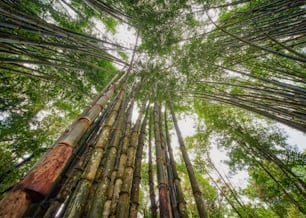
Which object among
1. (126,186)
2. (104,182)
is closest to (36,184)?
(104,182)

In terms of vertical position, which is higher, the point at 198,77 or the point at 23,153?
the point at 198,77

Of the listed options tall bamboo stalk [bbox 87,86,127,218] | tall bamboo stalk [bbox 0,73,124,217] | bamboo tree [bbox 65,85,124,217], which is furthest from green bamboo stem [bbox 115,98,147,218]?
tall bamboo stalk [bbox 0,73,124,217]

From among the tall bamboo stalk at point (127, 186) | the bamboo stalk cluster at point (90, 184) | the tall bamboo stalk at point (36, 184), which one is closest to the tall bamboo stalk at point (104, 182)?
the bamboo stalk cluster at point (90, 184)

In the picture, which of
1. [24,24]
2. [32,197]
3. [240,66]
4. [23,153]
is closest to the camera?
[32,197]

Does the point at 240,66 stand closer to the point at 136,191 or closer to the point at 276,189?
the point at 276,189

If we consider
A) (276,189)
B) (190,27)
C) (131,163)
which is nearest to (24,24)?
(131,163)

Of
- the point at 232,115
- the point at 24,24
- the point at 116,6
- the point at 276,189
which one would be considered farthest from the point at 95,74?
the point at 276,189

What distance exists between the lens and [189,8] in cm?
360

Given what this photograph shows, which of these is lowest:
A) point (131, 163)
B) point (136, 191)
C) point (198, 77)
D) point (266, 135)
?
point (136, 191)

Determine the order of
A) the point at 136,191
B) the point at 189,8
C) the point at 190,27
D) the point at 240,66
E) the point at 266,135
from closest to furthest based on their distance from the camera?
1. the point at 136,191
2. the point at 189,8
3. the point at 190,27
4. the point at 240,66
5. the point at 266,135

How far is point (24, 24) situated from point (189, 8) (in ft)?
9.01

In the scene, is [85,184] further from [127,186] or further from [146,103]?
[146,103]

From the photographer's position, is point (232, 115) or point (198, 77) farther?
point (232, 115)

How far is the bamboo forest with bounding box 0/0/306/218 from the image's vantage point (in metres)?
1.52
